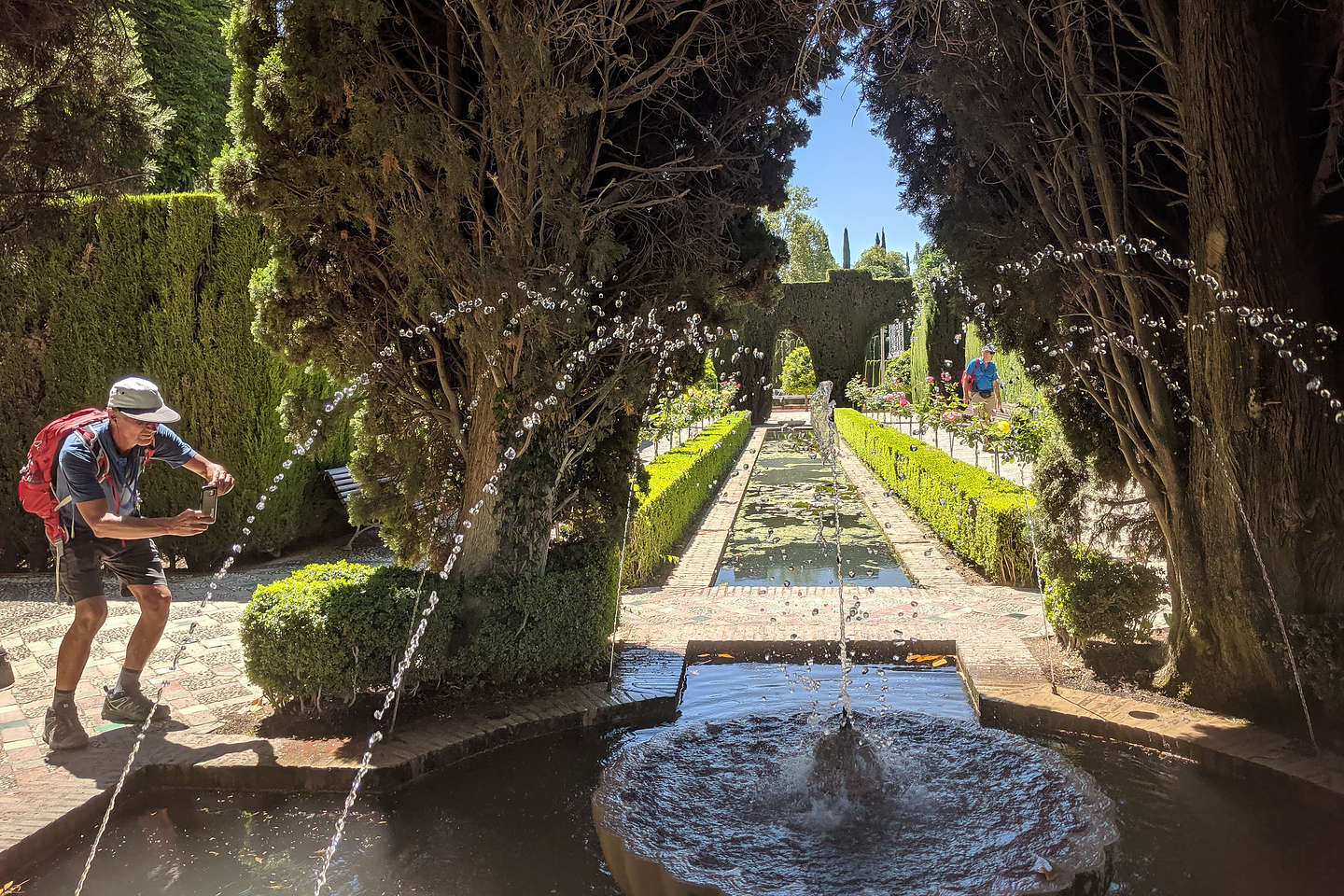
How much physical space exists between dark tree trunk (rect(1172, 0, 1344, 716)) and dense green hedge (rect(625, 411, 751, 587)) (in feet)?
10.8

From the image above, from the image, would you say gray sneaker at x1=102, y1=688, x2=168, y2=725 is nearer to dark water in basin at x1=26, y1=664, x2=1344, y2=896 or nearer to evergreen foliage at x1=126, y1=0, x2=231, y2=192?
dark water in basin at x1=26, y1=664, x2=1344, y2=896

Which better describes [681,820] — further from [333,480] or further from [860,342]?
[860,342]

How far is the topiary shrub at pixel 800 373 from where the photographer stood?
31.2 meters

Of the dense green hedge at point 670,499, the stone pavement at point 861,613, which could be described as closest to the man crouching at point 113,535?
the stone pavement at point 861,613

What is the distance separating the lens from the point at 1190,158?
12.6 feet

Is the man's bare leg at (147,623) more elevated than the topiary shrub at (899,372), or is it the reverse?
the topiary shrub at (899,372)

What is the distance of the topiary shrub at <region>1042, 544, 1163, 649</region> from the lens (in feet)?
15.0

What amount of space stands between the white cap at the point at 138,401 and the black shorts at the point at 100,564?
0.59 meters

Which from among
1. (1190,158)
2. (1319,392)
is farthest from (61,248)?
(1319,392)

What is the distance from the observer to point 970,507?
756cm

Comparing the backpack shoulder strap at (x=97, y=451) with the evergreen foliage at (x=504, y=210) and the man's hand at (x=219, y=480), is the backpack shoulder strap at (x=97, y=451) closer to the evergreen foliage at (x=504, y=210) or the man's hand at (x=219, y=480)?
the man's hand at (x=219, y=480)

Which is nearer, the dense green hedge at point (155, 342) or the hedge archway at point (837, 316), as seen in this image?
the dense green hedge at point (155, 342)

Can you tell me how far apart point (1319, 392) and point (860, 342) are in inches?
1079

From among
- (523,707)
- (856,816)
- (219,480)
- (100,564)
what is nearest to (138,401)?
(219,480)
